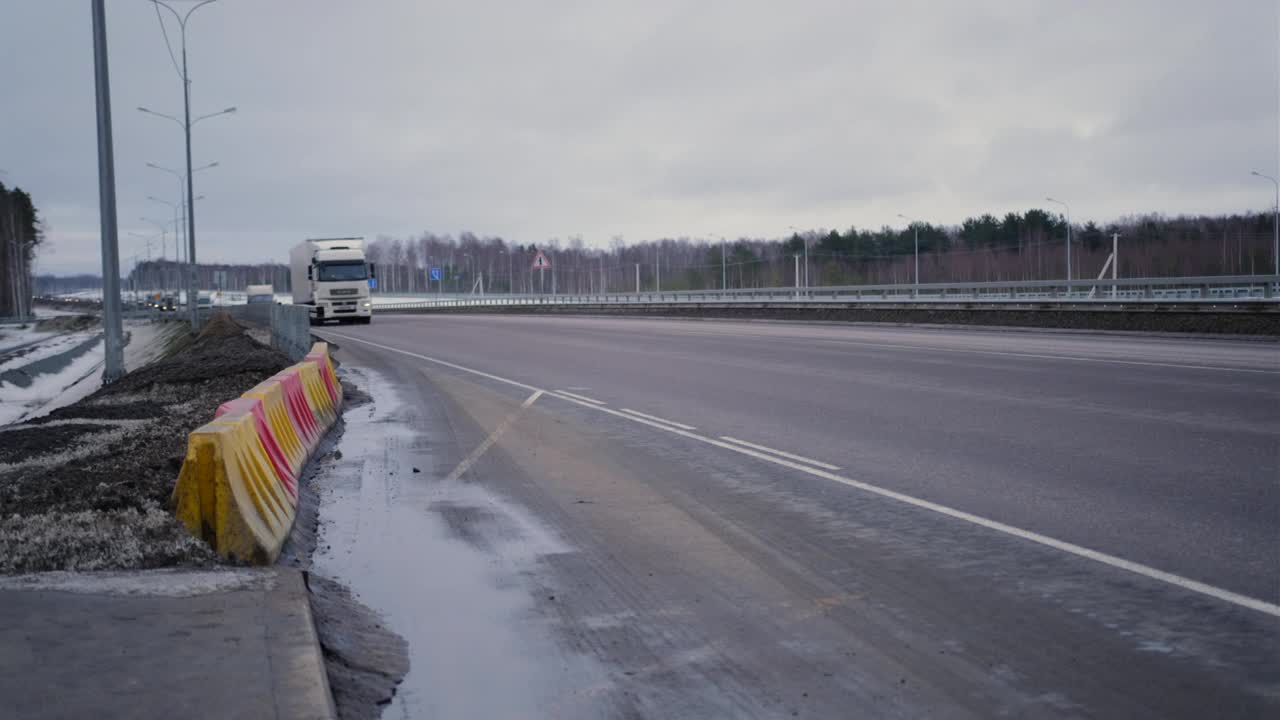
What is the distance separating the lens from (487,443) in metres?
12.1

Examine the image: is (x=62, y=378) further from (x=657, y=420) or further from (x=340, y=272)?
(x=657, y=420)

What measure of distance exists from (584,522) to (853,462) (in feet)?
10.1

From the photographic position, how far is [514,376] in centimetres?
2091

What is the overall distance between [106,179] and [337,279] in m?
35.6

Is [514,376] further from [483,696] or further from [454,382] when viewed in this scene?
[483,696]

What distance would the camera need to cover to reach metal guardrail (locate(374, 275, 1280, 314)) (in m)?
31.8

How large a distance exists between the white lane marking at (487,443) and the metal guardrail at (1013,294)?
20.9 meters

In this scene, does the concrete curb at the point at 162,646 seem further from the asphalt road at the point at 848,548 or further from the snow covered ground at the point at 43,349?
the snow covered ground at the point at 43,349

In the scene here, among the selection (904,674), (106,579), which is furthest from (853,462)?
(106,579)

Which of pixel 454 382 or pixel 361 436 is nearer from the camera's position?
pixel 361 436

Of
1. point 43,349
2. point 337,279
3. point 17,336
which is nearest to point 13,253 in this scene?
point 17,336

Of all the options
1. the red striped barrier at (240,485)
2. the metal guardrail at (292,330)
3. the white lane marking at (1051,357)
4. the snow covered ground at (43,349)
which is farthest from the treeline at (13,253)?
the red striped barrier at (240,485)

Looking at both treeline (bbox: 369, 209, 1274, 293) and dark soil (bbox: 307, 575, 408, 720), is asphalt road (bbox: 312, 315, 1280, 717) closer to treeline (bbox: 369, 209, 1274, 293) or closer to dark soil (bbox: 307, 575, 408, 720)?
dark soil (bbox: 307, 575, 408, 720)

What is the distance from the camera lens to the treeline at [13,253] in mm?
124812
